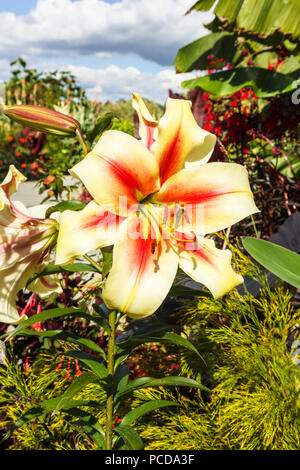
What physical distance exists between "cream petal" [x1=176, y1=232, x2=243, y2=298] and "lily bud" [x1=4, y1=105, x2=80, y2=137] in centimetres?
29

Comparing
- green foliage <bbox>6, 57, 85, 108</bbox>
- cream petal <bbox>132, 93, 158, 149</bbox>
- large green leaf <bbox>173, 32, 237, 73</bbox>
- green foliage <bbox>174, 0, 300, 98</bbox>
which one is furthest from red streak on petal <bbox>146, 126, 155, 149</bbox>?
green foliage <bbox>6, 57, 85, 108</bbox>

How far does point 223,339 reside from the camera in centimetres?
102

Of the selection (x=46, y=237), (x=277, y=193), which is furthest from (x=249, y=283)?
(x=277, y=193)

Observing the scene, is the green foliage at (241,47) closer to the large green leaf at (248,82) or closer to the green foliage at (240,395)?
the large green leaf at (248,82)

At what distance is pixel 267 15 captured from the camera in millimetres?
3232

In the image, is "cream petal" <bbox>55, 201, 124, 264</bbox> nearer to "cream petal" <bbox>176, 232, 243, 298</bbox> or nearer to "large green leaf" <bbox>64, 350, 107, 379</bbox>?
"cream petal" <bbox>176, 232, 243, 298</bbox>

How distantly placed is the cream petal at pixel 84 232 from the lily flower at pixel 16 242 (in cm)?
12

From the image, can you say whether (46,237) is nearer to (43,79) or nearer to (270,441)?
(270,441)

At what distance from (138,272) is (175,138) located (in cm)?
23

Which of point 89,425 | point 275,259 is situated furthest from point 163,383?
point 275,259

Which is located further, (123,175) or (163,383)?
(163,383)

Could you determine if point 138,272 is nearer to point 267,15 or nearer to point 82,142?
point 82,142

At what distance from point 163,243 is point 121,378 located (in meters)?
0.36

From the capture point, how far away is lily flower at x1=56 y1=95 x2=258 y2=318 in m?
0.63
